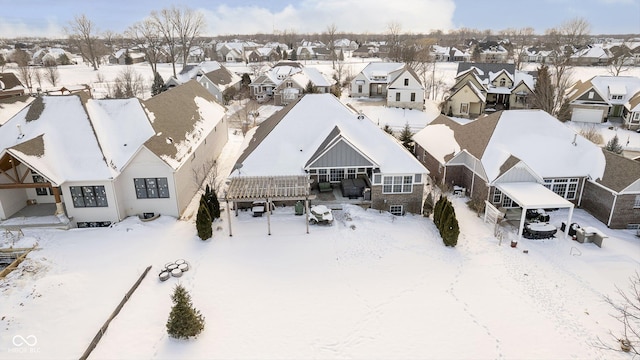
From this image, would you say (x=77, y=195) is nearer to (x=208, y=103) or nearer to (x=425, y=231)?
(x=208, y=103)

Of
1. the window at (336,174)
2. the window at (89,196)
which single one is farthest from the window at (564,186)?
the window at (89,196)

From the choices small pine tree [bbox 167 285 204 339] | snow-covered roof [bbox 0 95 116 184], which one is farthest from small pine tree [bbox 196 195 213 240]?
small pine tree [bbox 167 285 204 339]

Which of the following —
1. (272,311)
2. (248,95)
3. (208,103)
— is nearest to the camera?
(272,311)

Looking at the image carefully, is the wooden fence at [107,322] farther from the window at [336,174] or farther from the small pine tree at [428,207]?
the small pine tree at [428,207]

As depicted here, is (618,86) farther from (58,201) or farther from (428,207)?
(58,201)

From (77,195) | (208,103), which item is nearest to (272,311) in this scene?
(77,195)

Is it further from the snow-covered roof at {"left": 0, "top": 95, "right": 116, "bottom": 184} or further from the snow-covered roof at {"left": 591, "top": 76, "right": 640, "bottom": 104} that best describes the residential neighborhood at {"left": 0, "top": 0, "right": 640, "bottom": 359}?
the snow-covered roof at {"left": 591, "top": 76, "right": 640, "bottom": 104}

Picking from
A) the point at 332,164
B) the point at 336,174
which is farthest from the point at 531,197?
the point at 336,174
